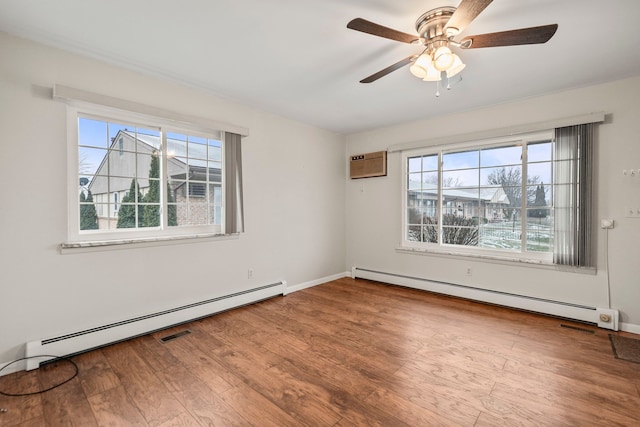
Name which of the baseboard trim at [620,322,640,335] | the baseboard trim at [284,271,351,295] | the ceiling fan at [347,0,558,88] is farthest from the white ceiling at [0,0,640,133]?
the baseboard trim at [284,271,351,295]

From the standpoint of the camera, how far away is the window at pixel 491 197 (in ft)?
10.9

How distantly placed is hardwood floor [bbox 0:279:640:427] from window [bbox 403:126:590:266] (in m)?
0.99

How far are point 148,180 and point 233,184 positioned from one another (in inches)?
34.5

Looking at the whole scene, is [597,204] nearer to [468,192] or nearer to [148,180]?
[468,192]

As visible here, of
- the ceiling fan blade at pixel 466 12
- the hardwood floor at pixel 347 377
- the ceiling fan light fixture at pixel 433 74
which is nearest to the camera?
the ceiling fan blade at pixel 466 12

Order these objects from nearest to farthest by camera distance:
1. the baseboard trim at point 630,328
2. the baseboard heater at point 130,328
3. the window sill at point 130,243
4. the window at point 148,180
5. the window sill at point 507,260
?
1. the baseboard heater at point 130,328
2. the window sill at point 130,243
3. the window at point 148,180
4. the baseboard trim at point 630,328
5. the window sill at point 507,260

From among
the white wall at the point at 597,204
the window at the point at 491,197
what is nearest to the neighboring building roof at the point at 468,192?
the window at the point at 491,197

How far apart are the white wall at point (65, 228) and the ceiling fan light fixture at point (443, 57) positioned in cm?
241

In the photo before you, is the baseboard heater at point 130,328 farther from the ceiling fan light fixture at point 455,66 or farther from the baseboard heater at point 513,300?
the ceiling fan light fixture at point 455,66

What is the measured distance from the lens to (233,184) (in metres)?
3.44

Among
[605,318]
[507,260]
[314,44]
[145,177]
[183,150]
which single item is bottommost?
[605,318]

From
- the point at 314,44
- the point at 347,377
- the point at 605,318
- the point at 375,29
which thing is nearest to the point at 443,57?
the point at 375,29

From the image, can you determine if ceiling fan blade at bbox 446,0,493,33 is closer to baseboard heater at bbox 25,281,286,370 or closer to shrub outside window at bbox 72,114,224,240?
shrub outside window at bbox 72,114,224,240

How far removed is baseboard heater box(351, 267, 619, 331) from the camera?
116 inches
